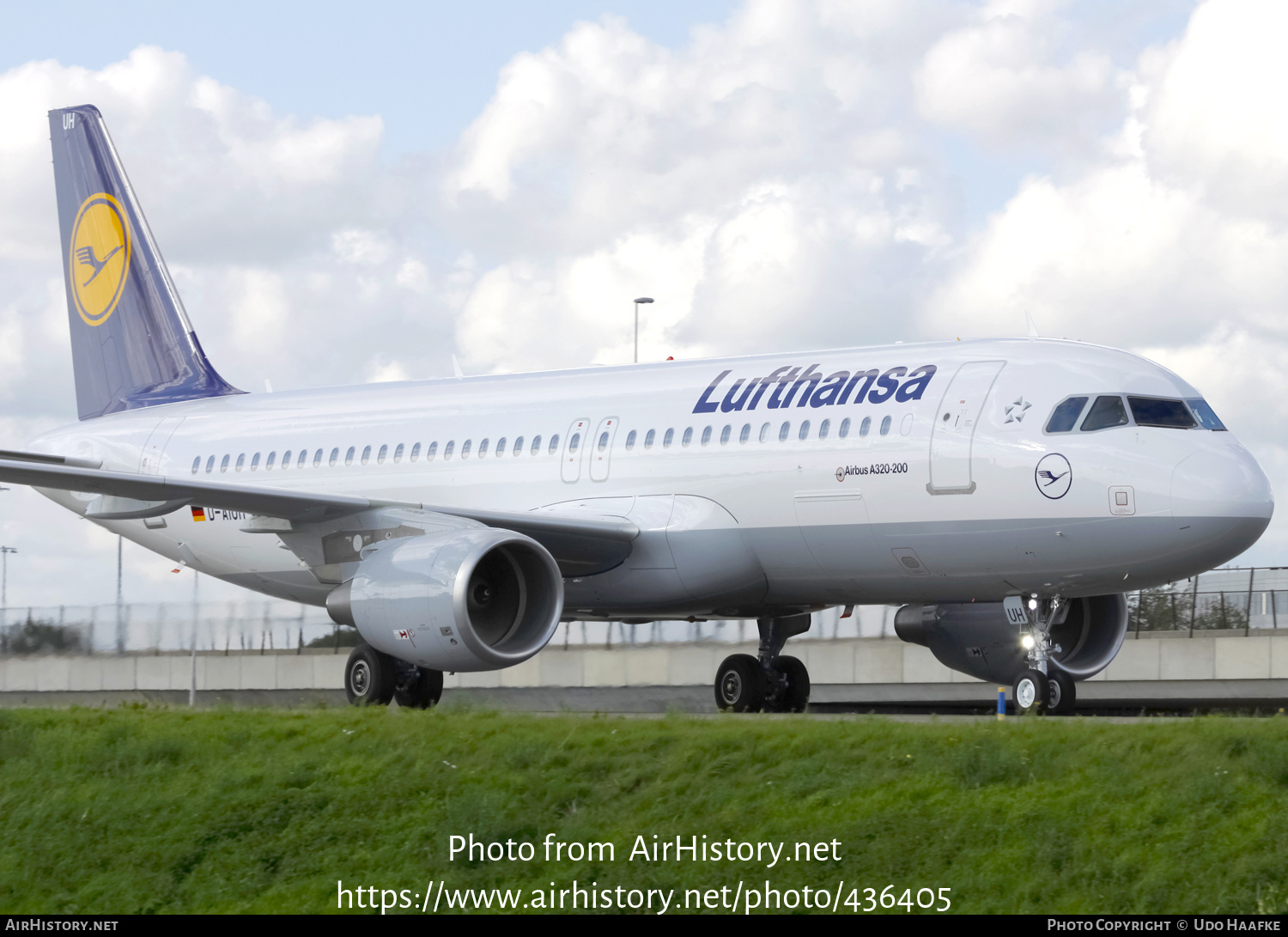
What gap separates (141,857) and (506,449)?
8756 mm

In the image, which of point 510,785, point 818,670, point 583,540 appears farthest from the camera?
point 818,670

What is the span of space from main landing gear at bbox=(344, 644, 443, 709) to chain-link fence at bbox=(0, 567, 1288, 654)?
25.9 ft

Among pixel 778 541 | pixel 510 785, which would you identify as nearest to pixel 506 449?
pixel 778 541

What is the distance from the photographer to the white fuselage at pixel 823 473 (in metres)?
16.1

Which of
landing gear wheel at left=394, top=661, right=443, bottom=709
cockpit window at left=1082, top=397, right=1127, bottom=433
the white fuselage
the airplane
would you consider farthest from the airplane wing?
cockpit window at left=1082, top=397, right=1127, bottom=433

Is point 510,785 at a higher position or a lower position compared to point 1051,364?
lower

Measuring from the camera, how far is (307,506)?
736 inches

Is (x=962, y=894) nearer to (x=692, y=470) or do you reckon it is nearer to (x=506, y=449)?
(x=692, y=470)

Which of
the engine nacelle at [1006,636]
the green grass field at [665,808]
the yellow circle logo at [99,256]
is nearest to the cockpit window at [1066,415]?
the engine nacelle at [1006,636]

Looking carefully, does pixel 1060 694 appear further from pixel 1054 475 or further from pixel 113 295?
pixel 113 295

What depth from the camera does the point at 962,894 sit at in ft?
35.4

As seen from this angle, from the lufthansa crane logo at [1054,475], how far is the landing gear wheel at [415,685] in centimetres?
747

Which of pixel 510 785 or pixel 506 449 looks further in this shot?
pixel 506 449
